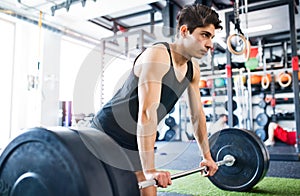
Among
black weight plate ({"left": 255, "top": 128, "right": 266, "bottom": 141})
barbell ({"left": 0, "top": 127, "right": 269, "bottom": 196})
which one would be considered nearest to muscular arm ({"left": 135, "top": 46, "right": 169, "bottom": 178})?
barbell ({"left": 0, "top": 127, "right": 269, "bottom": 196})

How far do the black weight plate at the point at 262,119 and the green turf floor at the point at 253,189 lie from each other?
411 cm

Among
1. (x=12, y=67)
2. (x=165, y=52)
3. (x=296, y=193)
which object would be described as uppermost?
(x=12, y=67)

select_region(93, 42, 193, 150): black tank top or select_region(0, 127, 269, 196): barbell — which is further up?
select_region(93, 42, 193, 150): black tank top

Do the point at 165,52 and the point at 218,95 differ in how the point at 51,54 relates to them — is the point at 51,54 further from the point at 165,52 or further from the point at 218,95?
the point at 165,52

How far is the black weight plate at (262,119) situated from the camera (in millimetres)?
6270

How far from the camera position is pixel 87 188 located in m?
0.70

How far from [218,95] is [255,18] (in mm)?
2345

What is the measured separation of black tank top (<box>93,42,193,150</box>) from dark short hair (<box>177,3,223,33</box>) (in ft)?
0.42

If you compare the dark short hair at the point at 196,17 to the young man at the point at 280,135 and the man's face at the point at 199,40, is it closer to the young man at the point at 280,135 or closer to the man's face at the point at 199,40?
the man's face at the point at 199,40

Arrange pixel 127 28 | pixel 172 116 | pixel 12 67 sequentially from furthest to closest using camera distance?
1. pixel 172 116
2. pixel 127 28
3. pixel 12 67

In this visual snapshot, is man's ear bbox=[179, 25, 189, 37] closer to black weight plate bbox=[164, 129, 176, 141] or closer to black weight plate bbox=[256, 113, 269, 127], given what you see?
black weight plate bbox=[256, 113, 269, 127]

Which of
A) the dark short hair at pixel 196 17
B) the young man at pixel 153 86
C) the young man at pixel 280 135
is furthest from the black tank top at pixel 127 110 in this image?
the young man at pixel 280 135

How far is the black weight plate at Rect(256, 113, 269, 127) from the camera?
6270mm

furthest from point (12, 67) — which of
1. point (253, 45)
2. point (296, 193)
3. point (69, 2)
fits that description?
point (253, 45)
